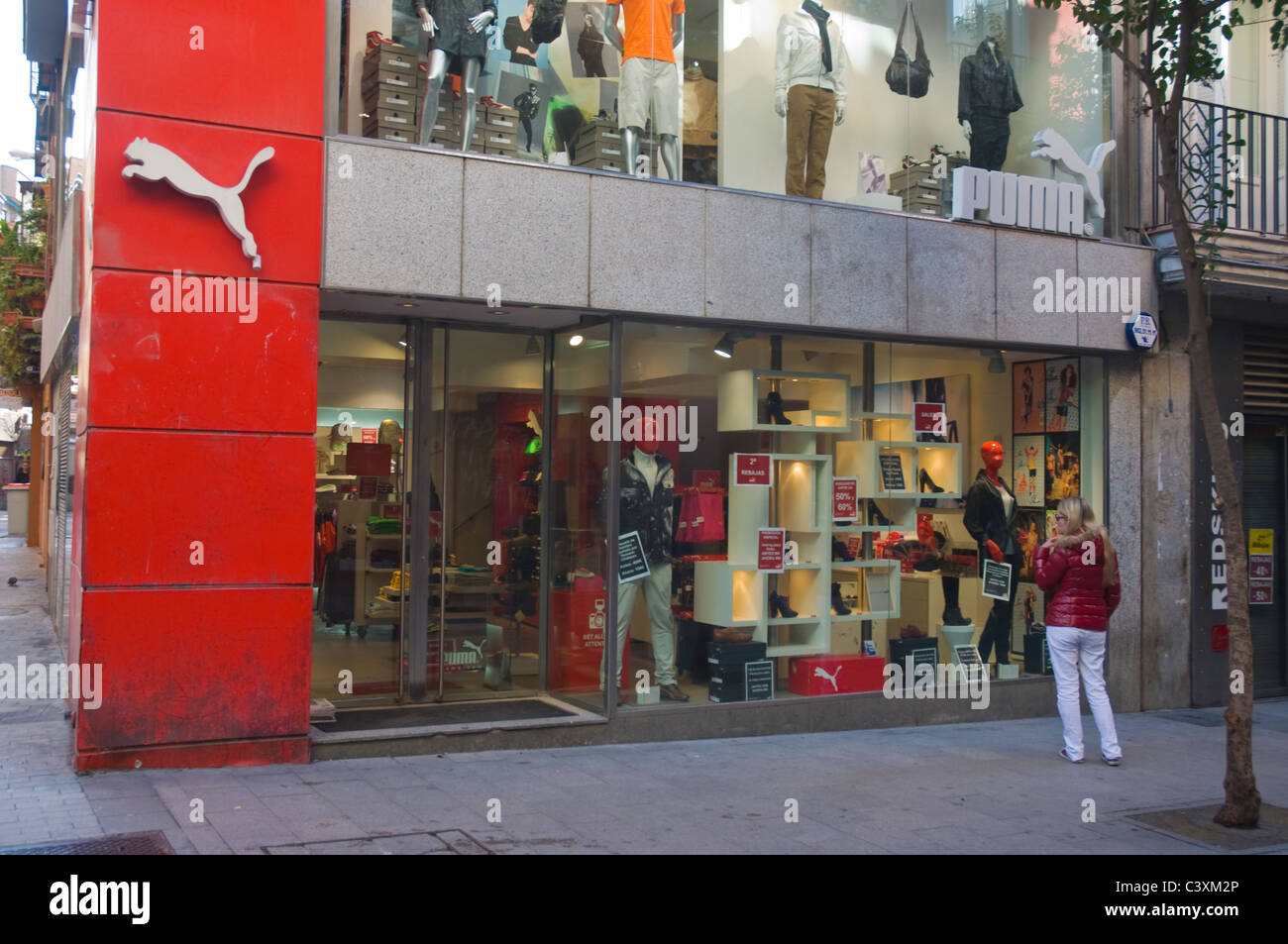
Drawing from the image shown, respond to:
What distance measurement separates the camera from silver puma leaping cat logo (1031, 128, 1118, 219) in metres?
11.6

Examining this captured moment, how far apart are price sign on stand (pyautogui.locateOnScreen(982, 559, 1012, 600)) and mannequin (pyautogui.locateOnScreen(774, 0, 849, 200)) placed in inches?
147

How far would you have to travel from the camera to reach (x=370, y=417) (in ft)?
31.0

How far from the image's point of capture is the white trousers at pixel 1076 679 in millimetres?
8914

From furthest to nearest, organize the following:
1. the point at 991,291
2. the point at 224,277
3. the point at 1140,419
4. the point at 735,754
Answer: the point at 1140,419 → the point at 991,291 → the point at 735,754 → the point at 224,277

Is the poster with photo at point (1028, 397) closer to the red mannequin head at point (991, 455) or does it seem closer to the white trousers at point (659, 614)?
the red mannequin head at point (991, 455)

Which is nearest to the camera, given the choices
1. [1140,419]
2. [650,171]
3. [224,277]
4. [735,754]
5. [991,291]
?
[224,277]

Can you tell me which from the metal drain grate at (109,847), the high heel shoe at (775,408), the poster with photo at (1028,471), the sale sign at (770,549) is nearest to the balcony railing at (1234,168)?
the poster with photo at (1028,471)

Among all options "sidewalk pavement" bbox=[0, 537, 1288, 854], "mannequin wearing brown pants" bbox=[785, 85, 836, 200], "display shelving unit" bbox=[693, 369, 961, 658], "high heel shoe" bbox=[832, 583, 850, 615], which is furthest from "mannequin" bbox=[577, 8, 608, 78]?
"sidewalk pavement" bbox=[0, 537, 1288, 854]

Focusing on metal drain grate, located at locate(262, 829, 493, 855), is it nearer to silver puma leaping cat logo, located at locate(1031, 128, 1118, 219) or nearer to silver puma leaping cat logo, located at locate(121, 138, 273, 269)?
silver puma leaping cat logo, located at locate(121, 138, 273, 269)

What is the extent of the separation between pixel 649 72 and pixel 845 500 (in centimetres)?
388

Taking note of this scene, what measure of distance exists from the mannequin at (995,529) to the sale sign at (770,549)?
196 centimetres
